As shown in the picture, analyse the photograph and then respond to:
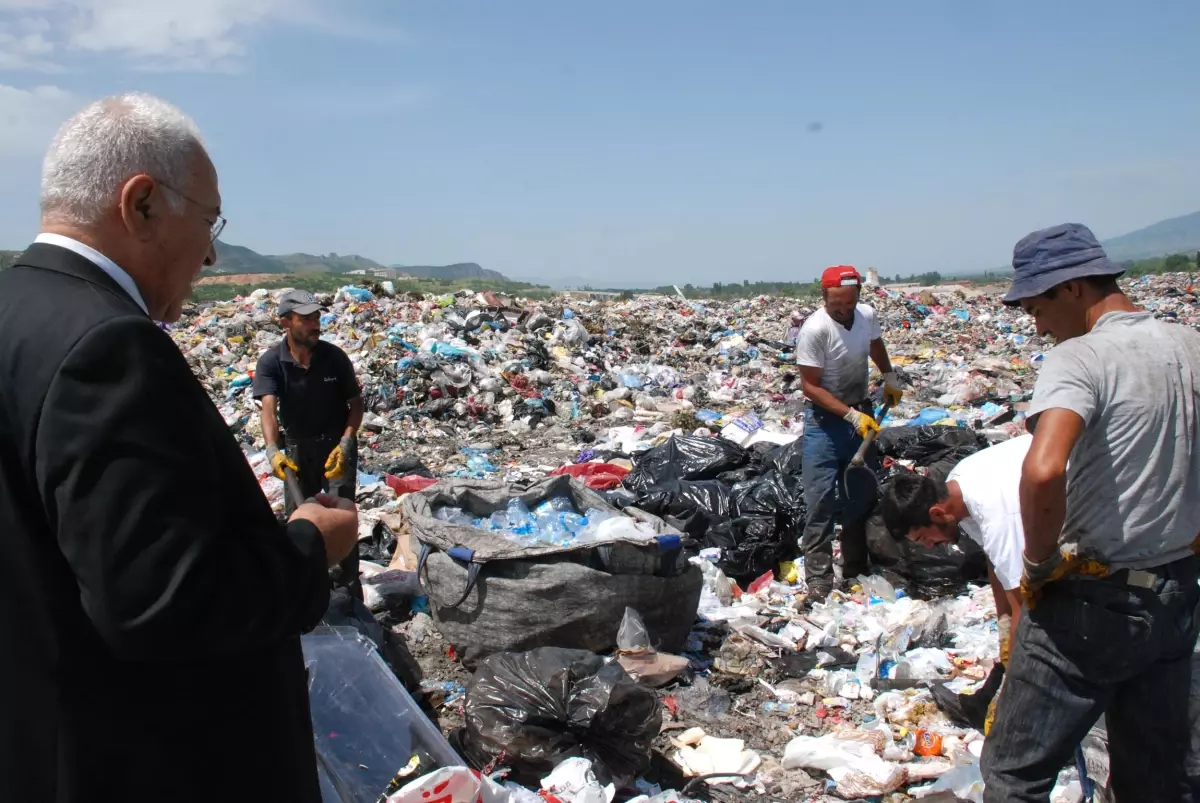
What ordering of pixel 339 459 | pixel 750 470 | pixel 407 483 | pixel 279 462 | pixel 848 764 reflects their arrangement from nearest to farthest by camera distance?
pixel 848 764 → pixel 279 462 → pixel 339 459 → pixel 750 470 → pixel 407 483

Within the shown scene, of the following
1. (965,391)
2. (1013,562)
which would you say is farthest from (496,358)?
(1013,562)

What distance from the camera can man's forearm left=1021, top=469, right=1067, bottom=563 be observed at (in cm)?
185

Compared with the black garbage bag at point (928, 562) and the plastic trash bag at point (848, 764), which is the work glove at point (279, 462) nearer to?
the plastic trash bag at point (848, 764)

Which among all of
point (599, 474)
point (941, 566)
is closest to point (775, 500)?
point (941, 566)

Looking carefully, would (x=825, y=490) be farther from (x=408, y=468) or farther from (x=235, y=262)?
(x=235, y=262)

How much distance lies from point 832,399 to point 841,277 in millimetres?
664

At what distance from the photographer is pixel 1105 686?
2.03 metres

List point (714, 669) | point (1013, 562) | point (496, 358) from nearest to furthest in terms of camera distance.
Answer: point (1013, 562) → point (714, 669) → point (496, 358)

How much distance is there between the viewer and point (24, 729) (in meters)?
1.08

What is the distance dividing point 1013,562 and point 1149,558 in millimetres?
493

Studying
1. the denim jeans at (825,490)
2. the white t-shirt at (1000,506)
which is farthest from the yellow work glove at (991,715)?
the denim jeans at (825,490)

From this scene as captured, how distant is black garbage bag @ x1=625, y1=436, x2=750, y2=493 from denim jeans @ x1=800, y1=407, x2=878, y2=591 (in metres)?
1.43

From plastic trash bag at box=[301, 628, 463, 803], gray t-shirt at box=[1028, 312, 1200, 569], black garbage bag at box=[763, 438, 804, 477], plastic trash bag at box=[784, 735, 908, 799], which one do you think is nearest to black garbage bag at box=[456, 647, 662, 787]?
plastic trash bag at box=[301, 628, 463, 803]

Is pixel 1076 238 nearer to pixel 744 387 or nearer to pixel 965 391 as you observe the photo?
pixel 965 391
